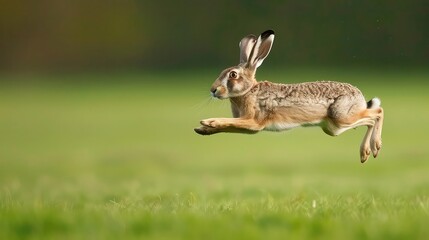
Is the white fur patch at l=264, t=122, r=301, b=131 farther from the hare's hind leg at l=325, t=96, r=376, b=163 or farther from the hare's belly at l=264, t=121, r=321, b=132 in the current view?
the hare's hind leg at l=325, t=96, r=376, b=163

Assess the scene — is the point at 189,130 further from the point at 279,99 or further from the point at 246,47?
the point at 279,99

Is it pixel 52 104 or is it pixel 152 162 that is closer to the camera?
pixel 152 162

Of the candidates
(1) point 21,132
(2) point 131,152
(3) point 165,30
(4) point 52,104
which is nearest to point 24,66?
(3) point 165,30

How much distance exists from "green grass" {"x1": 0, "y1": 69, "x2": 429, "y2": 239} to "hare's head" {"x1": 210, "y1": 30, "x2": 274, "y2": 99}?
145mm

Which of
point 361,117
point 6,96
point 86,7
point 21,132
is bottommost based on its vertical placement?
point 361,117

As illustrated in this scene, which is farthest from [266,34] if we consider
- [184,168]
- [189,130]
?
[189,130]

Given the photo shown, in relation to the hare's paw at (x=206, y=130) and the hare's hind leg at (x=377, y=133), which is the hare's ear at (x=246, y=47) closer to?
the hare's paw at (x=206, y=130)

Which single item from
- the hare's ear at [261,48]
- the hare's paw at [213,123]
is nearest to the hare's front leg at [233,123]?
the hare's paw at [213,123]

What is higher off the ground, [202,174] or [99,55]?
[99,55]

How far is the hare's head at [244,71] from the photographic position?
7656 millimetres

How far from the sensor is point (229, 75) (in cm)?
770

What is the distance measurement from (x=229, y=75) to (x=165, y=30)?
3718cm

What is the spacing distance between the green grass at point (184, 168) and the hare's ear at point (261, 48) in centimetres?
47

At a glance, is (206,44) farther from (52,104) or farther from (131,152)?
(131,152)
